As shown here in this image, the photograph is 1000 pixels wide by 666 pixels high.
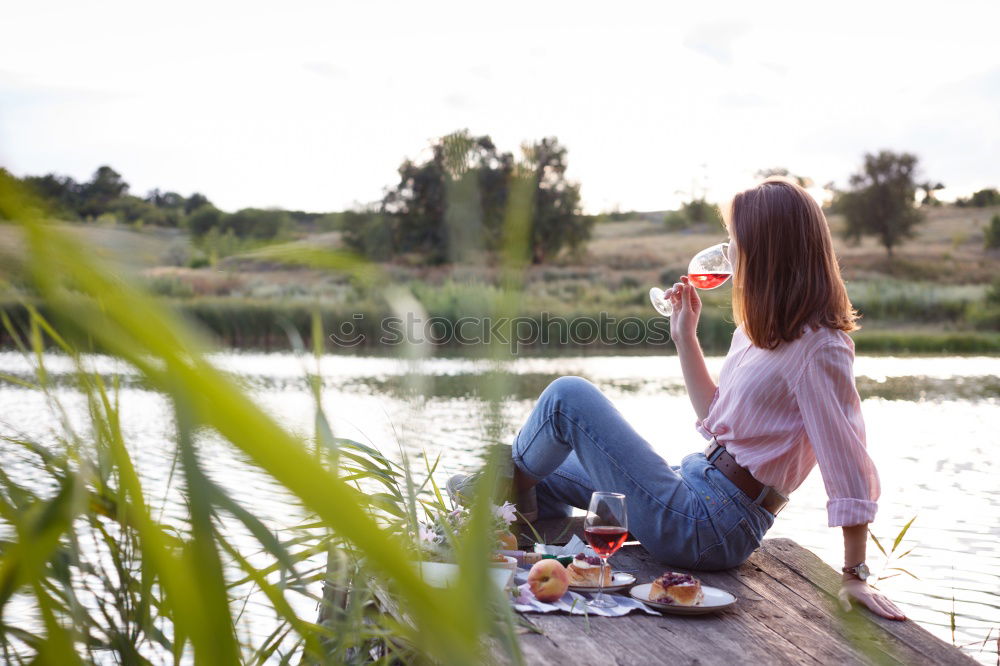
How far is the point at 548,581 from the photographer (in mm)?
1924

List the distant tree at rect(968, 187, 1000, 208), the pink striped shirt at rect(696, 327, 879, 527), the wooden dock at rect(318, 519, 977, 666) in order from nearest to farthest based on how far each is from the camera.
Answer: the wooden dock at rect(318, 519, 977, 666), the pink striped shirt at rect(696, 327, 879, 527), the distant tree at rect(968, 187, 1000, 208)

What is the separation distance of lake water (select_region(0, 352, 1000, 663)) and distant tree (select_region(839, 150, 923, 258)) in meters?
11.1

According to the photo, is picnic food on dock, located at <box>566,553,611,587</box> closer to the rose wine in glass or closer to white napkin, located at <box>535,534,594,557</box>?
the rose wine in glass

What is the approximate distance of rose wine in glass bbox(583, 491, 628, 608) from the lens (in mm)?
2000

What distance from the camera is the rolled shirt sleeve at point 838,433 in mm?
2062

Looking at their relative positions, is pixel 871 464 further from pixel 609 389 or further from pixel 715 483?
pixel 609 389

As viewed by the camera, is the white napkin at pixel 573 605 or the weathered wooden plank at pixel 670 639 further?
the white napkin at pixel 573 605

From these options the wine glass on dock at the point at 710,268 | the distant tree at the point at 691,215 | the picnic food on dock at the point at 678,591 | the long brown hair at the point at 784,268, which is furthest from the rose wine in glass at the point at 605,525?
the distant tree at the point at 691,215

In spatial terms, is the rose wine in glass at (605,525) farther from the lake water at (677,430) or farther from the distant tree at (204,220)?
the distant tree at (204,220)

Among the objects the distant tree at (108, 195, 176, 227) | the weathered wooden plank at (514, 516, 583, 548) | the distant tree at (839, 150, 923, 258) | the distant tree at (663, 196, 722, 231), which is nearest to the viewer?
the distant tree at (108, 195, 176, 227)

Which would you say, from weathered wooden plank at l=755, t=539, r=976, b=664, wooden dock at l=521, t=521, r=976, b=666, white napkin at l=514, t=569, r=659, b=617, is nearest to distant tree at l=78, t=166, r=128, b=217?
weathered wooden plank at l=755, t=539, r=976, b=664

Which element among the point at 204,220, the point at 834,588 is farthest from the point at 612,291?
the point at 204,220

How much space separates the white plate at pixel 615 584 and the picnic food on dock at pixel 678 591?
13 centimetres

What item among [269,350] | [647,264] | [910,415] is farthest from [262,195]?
[647,264]
